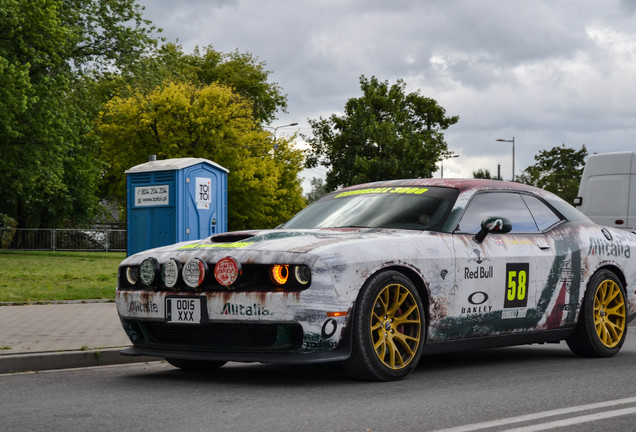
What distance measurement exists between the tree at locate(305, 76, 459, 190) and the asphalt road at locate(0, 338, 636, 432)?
1560 inches

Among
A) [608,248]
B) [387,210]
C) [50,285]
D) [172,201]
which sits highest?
[172,201]

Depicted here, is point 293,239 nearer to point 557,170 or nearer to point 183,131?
point 183,131

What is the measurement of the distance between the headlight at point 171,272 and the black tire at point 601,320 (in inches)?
145

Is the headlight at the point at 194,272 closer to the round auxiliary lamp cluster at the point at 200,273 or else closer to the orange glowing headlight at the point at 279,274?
the round auxiliary lamp cluster at the point at 200,273

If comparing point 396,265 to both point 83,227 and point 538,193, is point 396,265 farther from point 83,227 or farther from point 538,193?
point 83,227

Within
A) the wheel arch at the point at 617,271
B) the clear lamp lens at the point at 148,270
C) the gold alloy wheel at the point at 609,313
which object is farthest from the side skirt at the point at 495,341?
the clear lamp lens at the point at 148,270

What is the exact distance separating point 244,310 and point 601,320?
376 centimetres

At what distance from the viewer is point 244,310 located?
6.25m

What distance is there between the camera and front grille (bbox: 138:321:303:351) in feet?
20.6

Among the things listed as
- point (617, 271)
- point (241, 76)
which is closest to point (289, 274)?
point (617, 271)

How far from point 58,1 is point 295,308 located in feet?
114

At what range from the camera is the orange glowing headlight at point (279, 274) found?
624 centimetres

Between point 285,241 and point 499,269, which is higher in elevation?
point 285,241

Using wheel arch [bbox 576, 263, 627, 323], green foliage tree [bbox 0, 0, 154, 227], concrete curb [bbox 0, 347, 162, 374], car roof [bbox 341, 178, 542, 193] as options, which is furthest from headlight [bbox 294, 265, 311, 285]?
green foliage tree [bbox 0, 0, 154, 227]
